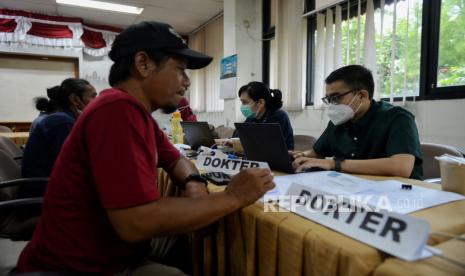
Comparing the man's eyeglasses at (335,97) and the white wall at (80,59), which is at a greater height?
the white wall at (80,59)

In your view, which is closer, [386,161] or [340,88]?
[386,161]

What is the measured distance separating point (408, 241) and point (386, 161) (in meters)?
0.74

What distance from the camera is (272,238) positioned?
0.63 m

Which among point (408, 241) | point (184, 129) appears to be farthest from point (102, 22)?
point (408, 241)

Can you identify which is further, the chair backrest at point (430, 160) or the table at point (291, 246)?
the chair backrest at point (430, 160)

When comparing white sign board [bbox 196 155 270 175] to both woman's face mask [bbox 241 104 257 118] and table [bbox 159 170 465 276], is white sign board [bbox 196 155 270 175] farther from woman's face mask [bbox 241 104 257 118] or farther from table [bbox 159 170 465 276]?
woman's face mask [bbox 241 104 257 118]

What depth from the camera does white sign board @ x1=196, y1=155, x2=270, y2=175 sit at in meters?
1.08

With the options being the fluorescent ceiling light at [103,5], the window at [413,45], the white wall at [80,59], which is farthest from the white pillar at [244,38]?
the white wall at [80,59]

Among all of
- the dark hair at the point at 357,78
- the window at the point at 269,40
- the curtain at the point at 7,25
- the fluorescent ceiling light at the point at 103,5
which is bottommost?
the dark hair at the point at 357,78

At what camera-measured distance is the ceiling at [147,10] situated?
4.36m

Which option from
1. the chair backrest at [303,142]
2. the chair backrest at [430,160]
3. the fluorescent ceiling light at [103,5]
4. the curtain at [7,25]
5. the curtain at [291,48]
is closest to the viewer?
the chair backrest at [430,160]

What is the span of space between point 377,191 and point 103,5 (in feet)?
16.1

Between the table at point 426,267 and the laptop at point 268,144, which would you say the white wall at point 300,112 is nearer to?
the laptop at point 268,144

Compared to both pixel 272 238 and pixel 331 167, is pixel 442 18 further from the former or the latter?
pixel 272 238
